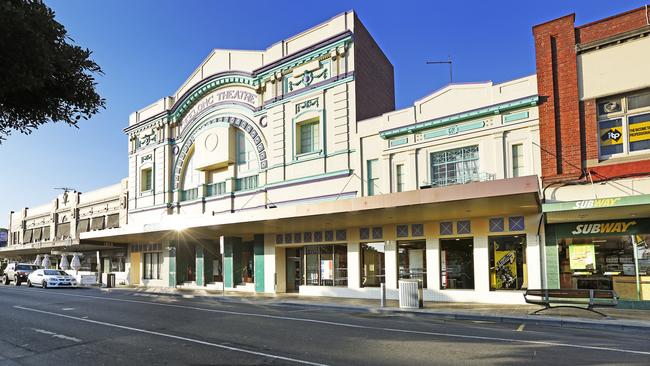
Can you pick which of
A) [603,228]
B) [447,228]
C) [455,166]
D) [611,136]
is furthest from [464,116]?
[603,228]

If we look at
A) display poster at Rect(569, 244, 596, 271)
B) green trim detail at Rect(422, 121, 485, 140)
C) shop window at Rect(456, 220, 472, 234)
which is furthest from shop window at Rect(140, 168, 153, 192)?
display poster at Rect(569, 244, 596, 271)

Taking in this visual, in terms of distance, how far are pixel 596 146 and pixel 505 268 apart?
5.39 m

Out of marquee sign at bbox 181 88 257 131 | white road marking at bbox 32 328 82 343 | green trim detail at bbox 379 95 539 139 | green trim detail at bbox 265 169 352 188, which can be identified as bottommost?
white road marking at bbox 32 328 82 343

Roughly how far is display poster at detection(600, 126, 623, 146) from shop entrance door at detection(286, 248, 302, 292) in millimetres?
15001

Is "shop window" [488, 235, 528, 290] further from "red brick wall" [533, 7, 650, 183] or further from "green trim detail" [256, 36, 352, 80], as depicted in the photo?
"green trim detail" [256, 36, 352, 80]

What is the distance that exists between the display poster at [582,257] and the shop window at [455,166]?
425 centimetres

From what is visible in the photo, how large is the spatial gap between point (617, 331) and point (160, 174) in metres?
28.4

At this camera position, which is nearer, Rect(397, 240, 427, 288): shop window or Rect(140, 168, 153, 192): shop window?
Rect(397, 240, 427, 288): shop window

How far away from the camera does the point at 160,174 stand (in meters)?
33.6

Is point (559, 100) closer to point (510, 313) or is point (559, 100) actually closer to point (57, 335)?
point (510, 313)

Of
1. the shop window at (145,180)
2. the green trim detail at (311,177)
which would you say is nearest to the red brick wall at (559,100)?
the green trim detail at (311,177)

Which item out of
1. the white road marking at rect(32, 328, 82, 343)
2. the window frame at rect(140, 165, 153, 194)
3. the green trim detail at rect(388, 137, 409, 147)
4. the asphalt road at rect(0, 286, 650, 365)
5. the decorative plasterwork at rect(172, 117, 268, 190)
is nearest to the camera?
the asphalt road at rect(0, 286, 650, 365)

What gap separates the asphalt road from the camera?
27.8 feet

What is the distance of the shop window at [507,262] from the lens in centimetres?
1823
